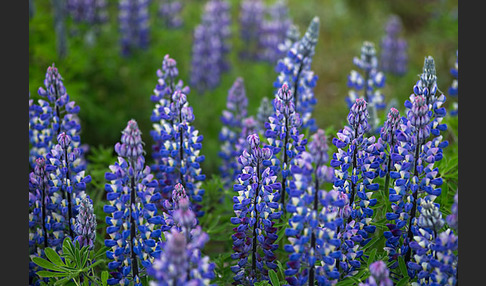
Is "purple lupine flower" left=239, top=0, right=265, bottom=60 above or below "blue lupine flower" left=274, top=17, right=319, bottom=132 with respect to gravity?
above

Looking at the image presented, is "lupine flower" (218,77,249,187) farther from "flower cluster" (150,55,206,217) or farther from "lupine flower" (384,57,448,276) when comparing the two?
"lupine flower" (384,57,448,276)

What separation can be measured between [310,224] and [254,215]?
22.5 inches

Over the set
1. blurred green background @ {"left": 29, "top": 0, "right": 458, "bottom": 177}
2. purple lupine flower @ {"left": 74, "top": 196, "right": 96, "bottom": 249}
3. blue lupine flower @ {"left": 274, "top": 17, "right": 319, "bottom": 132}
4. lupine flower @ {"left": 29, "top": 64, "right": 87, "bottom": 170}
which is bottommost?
purple lupine flower @ {"left": 74, "top": 196, "right": 96, "bottom": 249}

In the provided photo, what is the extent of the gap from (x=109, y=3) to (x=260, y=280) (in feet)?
21.4

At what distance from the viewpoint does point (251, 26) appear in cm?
845

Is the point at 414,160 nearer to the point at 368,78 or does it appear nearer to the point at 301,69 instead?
the point at 301,69

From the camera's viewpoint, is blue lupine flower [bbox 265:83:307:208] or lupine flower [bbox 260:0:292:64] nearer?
blue lupine flower [bbox 265:83:307:208]

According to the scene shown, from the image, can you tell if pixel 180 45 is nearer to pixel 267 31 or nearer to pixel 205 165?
pixel 267 31

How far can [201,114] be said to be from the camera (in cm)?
719

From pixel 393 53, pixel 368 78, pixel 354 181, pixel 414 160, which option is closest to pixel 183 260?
pixel 354 181

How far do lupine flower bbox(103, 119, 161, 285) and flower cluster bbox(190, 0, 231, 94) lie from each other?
441 cm

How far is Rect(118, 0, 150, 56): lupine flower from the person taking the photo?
7.49 meters

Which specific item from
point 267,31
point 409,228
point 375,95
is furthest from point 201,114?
point 409,228

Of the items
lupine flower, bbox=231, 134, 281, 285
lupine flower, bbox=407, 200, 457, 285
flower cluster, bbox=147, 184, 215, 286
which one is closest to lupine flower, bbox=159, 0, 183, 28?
lupine flower, bbox=231, 134, 281, 285
